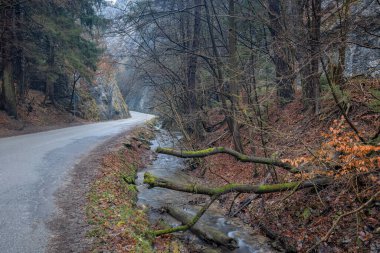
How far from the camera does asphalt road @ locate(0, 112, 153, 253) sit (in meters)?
5.79

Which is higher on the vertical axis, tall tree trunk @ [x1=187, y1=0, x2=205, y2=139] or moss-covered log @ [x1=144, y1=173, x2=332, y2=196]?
tall tree trunk @ [x1=187, y1=0, x2=205, y2=139]

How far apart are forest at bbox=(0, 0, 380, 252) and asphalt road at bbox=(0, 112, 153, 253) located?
255cm

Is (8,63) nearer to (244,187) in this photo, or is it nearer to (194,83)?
(194,83)

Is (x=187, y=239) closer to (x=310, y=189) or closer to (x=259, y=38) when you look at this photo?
(x=310, y=189)

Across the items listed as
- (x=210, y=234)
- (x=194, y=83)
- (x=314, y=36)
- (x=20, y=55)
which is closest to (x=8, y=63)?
(x=20, y=55)

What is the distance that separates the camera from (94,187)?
934cm

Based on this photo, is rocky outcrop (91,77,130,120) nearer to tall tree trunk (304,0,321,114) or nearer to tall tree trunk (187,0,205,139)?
tall tree trunk (187,0,205,139)

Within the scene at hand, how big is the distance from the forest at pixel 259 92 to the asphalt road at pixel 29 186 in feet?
8.36

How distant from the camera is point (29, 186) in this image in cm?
844

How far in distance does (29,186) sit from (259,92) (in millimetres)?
9862

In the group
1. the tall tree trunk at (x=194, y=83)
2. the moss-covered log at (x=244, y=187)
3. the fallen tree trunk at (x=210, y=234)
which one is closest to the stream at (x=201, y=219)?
the fallen tree trunk at (x=210, y=234)

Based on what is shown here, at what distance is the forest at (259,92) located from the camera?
7172mm

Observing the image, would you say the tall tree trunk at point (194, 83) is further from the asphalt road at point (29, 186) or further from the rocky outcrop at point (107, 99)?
the rocky outcrop at point (107, 99)

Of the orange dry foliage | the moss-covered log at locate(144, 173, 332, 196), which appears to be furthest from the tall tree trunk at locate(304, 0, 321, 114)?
the moss-covered log at locate(144, 173, 332, 196)
